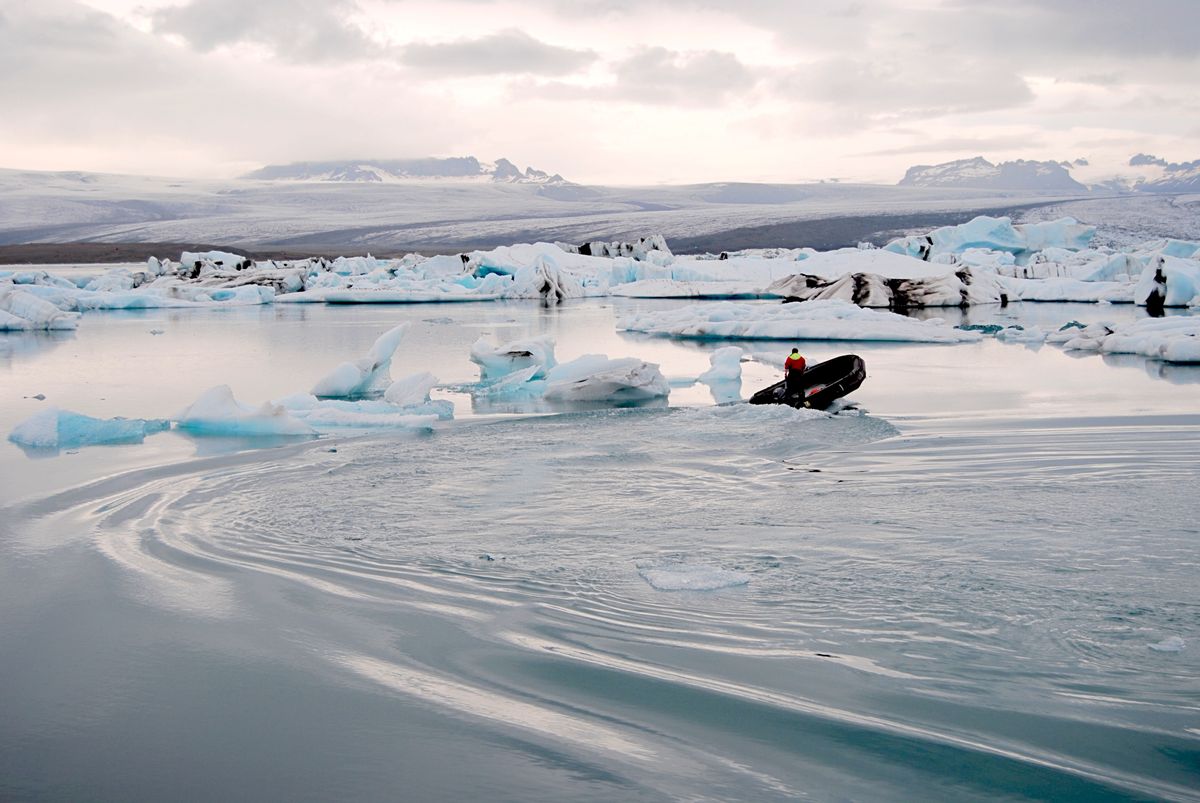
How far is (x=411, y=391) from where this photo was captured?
7656mm

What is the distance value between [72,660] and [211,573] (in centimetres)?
77

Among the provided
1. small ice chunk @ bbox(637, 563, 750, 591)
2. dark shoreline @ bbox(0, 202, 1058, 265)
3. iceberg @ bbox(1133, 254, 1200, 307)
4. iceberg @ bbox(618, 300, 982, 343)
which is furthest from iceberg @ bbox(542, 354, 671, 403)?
dark shoreline @ bbox(0, 202, 1058, 265)

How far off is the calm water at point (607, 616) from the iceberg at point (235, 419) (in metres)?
0.24

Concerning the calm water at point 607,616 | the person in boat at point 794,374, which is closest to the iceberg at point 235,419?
the calm water at point 607,616

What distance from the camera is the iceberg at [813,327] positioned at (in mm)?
12930

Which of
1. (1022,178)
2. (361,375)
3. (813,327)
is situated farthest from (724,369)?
(1022,178)

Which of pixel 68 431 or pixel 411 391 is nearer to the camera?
pixel 68 431

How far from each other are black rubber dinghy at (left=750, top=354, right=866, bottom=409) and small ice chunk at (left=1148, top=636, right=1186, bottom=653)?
446 centimetres

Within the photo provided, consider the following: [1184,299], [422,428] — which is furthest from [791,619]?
[1184,299]

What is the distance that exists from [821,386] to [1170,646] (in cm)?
480

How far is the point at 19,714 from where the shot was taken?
8.55ft

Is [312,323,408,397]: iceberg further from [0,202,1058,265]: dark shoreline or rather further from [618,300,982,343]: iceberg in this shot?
[0,202,1058,265]: dark shoreline

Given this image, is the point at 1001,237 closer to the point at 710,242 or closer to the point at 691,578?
the point at 710,242

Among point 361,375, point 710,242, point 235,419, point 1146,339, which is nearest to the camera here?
point 235,419
